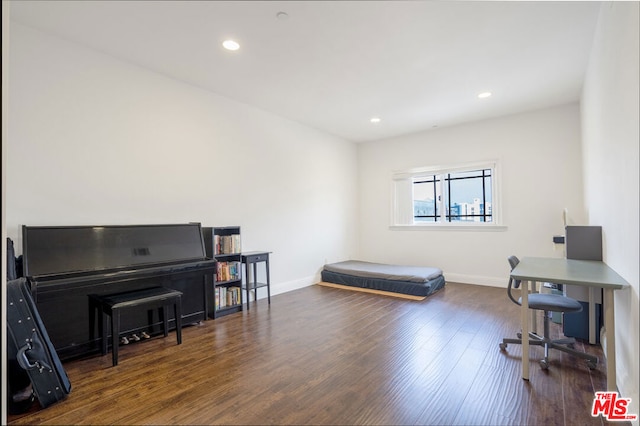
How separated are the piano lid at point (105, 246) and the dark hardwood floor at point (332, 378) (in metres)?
0.82

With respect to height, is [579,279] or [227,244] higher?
[227,244]

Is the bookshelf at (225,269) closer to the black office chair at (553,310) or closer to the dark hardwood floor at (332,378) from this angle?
the dark hardwood floor at (332,378)

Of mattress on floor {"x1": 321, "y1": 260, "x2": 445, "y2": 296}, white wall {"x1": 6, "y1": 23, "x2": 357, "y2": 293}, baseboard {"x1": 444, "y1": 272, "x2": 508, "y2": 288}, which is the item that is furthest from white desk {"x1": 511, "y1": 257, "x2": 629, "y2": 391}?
white wall {"x1": 6, "y1": 23, "x2": 357, "y2": 293}

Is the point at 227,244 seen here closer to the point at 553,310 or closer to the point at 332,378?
the point at 332,378

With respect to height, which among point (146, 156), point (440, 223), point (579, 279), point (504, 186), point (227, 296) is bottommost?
point (227, 296)

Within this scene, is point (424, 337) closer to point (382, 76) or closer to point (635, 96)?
point (635, 96)

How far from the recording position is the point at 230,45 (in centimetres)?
302

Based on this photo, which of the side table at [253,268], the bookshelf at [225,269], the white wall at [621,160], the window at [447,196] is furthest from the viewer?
the window at [447,196]

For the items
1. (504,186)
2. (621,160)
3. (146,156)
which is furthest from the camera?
(504,186)

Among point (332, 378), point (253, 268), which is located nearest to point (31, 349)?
point (332, 378)

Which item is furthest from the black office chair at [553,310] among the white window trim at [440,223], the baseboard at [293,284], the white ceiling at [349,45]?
the baseboard at [293,284]

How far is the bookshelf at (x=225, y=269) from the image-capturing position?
383 cm

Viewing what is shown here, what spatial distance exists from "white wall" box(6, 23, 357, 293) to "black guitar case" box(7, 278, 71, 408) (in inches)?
32.3

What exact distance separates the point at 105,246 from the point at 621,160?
167 inches
